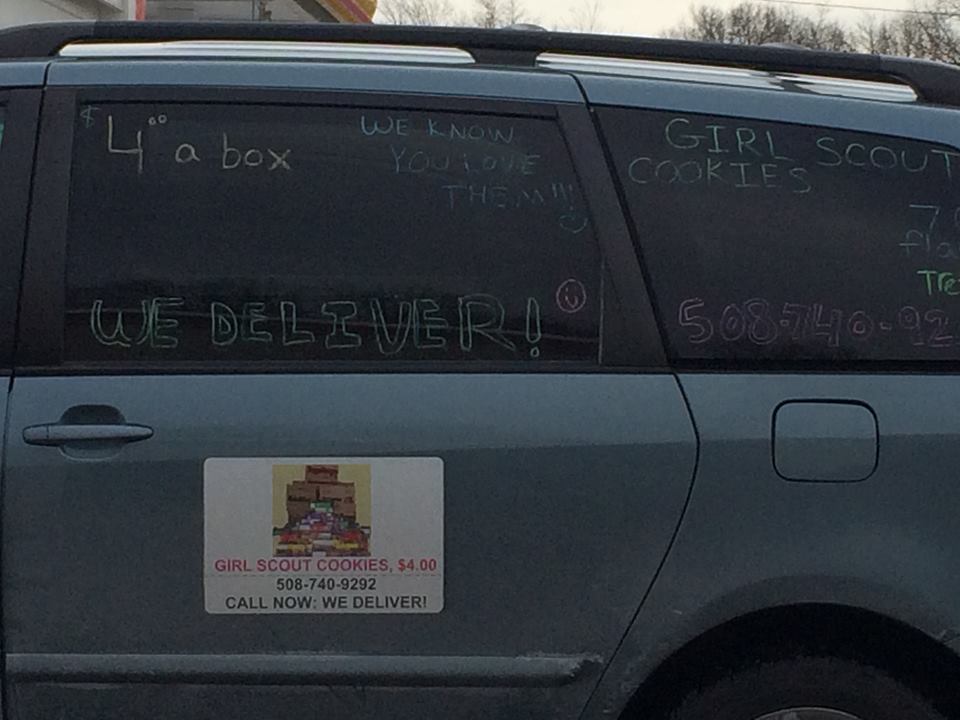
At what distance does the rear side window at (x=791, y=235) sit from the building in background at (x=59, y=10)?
10365 mm

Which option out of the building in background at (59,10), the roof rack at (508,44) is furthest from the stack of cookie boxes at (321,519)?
the building in background at (59,10)

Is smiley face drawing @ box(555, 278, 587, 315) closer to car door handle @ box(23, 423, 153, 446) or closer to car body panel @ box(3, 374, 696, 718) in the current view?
car body panel @ box(3, 374, 696, 718)

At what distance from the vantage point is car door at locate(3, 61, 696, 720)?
2398mm

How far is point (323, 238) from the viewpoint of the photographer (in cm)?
247

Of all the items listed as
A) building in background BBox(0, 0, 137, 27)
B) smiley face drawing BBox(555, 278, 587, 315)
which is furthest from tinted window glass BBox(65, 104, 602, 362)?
building in background BBox(0, 0, 137, 27)

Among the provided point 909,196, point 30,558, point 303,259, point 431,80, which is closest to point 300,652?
point 30,558

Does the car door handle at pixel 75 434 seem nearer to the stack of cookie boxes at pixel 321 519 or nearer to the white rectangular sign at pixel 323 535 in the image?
the white rectangular sign at pixel 323 535

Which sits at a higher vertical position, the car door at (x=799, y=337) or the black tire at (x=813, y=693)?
the car door at (x=799, y=337)

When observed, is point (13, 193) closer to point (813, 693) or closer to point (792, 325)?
point (792, 325)

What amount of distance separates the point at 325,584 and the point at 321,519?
0.43 ft

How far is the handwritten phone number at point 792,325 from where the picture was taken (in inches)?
97.7

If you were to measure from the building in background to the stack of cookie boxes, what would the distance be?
10.4 meters

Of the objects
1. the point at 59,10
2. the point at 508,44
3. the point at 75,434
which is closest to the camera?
the point at 75,434

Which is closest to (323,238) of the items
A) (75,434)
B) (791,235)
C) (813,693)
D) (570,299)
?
(570,299)
